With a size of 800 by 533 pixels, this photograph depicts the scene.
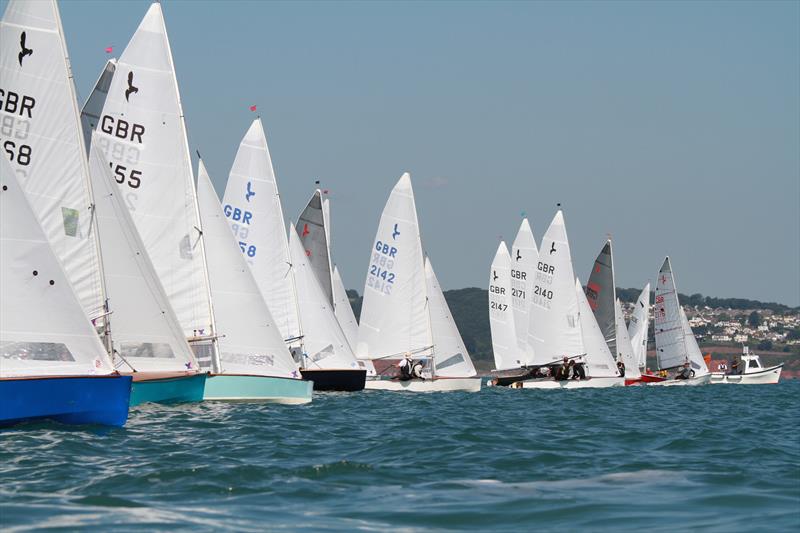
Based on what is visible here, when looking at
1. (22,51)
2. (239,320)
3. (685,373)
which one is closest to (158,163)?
(239,320)

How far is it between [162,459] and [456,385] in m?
27.9

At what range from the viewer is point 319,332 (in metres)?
37.4

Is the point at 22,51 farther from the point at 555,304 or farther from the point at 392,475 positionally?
the point at 555,304

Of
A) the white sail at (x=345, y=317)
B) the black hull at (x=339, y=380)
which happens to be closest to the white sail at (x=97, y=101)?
the black hull at (x=339, y=380)

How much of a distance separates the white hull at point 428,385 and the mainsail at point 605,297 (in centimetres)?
2022

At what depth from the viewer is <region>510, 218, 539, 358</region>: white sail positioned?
5962 centimetres

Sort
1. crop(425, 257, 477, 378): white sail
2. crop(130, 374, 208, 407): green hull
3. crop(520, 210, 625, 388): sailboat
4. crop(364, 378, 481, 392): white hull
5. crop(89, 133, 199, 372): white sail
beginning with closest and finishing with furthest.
Answer: 1. crop(89, 133, 199, 372): white sail
2. crop(130, 374, 208, 407): green hull
3. crop(364, 378, 481, 392): white hull
4. crop(425, 257, 477, 378): white sail
5. crop(520, 210, 625, 388): sailboat

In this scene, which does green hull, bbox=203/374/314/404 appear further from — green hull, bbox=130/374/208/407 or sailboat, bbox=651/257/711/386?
sailboat, bbox=651/257/711/386

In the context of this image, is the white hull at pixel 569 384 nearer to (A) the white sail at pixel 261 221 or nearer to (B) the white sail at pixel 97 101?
(A) the white sail at pixel 261 221

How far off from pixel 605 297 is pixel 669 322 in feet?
26.8

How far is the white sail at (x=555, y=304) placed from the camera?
5481 cm

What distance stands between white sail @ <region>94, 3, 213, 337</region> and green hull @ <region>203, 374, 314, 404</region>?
1.38 m

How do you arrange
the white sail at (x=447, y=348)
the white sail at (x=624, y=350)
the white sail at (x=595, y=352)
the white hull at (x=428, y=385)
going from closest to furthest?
the white hull at (x=428, y=385) → the white sail at (x=447, y=348) → the white sail at (x=595, y=352) → the white sail at (x=624, y=350)

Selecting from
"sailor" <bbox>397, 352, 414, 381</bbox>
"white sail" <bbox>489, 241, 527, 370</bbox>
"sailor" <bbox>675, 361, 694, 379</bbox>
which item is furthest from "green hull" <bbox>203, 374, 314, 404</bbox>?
"sailor" <bbox>675, 361, 694, 379</bbox>
